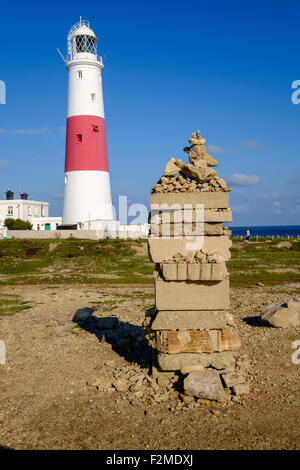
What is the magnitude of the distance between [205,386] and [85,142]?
1414 inches

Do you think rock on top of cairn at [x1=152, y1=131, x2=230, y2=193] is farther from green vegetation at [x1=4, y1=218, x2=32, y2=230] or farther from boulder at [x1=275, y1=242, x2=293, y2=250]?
green vegetation at [x1=4, y1=218, x2=32, y2=230]

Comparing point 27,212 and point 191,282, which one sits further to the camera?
point 27,212

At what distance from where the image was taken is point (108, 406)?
7.57 metres

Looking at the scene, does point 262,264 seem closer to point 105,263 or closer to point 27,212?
point 105,263

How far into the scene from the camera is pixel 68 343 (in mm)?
11289

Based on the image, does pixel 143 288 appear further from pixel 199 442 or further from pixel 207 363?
pixel 199 442

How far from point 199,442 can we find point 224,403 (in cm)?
131

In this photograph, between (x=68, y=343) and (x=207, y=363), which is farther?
(x=68, y=343)

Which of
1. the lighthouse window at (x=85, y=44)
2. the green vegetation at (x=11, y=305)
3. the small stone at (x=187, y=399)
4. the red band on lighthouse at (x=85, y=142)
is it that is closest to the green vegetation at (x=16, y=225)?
the red band on lighthouse at (x=85, y=142)

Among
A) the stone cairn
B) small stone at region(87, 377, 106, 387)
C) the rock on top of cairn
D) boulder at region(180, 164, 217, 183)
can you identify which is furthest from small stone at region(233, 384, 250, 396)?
boulder at region(180, 164, 217, 183)

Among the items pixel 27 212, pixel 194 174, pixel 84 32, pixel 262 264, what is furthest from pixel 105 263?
pixel 27 212

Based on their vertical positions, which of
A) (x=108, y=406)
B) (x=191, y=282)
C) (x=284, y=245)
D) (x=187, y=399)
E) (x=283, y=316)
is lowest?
(x=108, y=406)

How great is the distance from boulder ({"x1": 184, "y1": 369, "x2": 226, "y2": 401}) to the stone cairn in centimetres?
46
